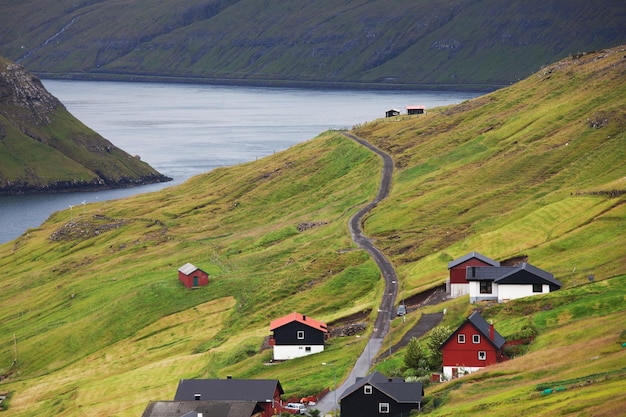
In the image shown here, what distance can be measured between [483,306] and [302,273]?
45.1 metres

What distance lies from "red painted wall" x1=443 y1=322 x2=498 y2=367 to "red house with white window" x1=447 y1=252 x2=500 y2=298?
2739 centimetres

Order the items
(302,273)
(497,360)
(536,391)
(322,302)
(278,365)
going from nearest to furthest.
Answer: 1. (536,391)
2. (497,360)
3. (278,365)
4. (322,302)
5. (302,273)

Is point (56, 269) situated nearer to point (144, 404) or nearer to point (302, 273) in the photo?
point (302, 273)

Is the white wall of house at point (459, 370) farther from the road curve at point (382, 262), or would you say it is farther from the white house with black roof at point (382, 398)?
the road curve at point (382, 262)

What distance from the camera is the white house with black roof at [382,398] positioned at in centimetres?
8412

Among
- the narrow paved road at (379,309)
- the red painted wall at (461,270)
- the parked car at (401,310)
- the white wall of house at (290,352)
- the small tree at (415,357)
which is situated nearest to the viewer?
the small tree at (415,357)

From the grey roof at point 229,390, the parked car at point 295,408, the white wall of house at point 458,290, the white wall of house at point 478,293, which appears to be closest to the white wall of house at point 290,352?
the white wall of house at point 458,290

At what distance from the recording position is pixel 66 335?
150875 millimetres

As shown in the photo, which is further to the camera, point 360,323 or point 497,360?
point 360,323

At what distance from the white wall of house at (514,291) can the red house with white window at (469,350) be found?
1682cm

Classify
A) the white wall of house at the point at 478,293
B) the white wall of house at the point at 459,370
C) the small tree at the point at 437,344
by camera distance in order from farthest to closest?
1. the white wall of house at the point at 478,293
2. the small tree at the point at 437,344
3. the white wall of house at the point at 459,370

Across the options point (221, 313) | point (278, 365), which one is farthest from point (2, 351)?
point (278, 365)

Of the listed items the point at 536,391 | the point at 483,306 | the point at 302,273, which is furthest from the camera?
the point at 302,273

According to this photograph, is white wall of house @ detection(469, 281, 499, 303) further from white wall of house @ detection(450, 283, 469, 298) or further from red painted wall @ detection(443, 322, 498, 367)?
red painted wall @ detection(443, 322, 498, 367)
